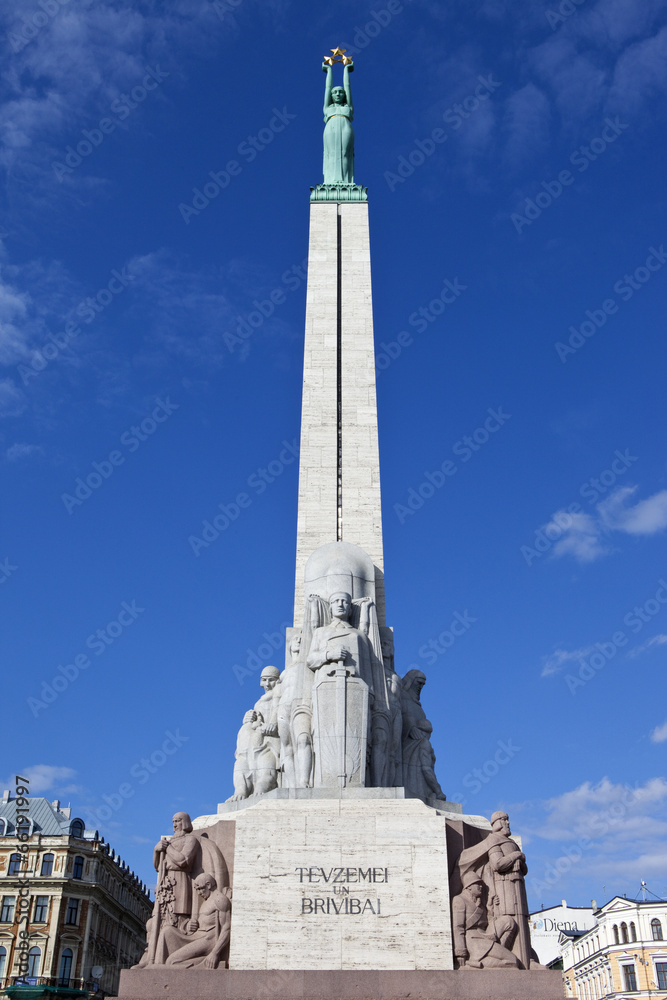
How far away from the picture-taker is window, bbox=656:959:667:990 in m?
45.6

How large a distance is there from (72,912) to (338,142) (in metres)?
→ 39.3

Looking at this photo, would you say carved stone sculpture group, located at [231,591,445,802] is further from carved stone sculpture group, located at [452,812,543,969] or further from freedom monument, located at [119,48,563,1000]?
carved stone sculpture group, located at [452,812,543,969]

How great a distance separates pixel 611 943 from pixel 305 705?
147 ft

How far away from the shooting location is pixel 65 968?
43.9 metres

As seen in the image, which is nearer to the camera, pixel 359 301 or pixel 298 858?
pixel 298 858

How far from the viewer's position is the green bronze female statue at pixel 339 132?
23844 mm

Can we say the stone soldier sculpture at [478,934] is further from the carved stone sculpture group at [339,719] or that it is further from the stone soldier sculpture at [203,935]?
the stone soldier sculpture at [203,935]

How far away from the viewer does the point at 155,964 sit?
37.2 ft

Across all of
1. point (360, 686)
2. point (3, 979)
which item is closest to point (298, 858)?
point (360, 686)

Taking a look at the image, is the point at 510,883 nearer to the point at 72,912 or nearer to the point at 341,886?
the point at 341,886

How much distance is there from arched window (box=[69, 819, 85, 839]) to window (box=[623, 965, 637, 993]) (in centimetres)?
3016

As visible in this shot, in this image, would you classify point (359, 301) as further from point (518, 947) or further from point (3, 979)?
point (3, 979)

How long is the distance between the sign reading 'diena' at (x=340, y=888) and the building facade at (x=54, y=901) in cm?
3319

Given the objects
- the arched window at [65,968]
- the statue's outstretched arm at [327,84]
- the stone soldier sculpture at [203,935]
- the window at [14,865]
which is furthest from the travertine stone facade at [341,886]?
the arched window at [65,968]
